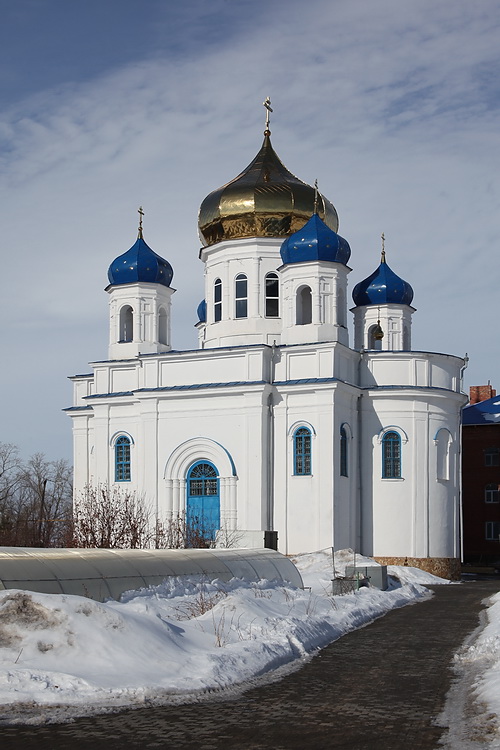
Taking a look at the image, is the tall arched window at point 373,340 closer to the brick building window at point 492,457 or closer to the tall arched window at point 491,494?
the brick building window at point 492,457

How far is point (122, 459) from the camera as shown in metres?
33.0

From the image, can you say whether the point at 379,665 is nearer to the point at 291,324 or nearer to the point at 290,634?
the point at 290,634

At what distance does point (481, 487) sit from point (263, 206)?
17.5 meters

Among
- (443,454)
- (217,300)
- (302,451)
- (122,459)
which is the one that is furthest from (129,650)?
(217,300)

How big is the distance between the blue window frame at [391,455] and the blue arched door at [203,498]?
5.20 m

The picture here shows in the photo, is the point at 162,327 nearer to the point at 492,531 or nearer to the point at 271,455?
the point at 271,455

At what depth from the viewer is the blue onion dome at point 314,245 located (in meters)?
31.2

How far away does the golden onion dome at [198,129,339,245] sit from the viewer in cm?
3341

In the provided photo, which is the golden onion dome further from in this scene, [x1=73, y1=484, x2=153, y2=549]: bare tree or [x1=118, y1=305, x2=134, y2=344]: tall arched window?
[x1=73, y1=484, x2=153, y2=549]: bare tree

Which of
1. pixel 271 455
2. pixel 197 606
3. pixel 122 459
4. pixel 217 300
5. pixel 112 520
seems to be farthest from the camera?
pixel 217 300

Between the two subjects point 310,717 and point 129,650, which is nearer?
point 310,717

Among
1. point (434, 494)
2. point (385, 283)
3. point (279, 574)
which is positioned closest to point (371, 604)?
point (279, 574)

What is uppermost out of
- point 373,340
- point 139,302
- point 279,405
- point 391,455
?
point 139,302

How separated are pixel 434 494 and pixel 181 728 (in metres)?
24.6
